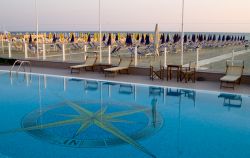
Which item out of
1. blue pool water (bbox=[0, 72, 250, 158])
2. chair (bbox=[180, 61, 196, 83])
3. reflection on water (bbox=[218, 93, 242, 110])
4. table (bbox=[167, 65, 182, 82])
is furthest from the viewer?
table (bbox=[167, 65, 182, 82])

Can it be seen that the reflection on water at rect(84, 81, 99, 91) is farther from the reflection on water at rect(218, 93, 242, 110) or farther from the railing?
the reflection on water at rect(218, 93, 242, 110)

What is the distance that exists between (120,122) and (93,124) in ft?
1.65

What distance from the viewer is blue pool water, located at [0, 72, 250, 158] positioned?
13.7 feet

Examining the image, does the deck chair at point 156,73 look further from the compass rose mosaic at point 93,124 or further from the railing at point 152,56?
the compass rose mosaic at point 93,124

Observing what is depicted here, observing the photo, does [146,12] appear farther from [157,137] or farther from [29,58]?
[157,137]

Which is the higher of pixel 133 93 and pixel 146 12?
pixel 146 12

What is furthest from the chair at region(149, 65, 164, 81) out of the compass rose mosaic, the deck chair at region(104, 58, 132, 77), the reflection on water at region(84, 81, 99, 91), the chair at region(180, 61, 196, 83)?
the compass rose mosaic

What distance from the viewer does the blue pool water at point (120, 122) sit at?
4.18 meters

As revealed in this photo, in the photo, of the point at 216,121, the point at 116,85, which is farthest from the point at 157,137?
the point at 116,85

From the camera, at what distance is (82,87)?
8.29m

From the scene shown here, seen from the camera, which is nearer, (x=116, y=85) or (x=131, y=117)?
(x=131, y=117)

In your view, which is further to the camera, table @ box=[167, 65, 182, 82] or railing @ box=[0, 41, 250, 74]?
railing @ box=[0, 41, 250, 74]

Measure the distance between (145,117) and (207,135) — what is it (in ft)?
4.44

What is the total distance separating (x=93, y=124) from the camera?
5.26 m
